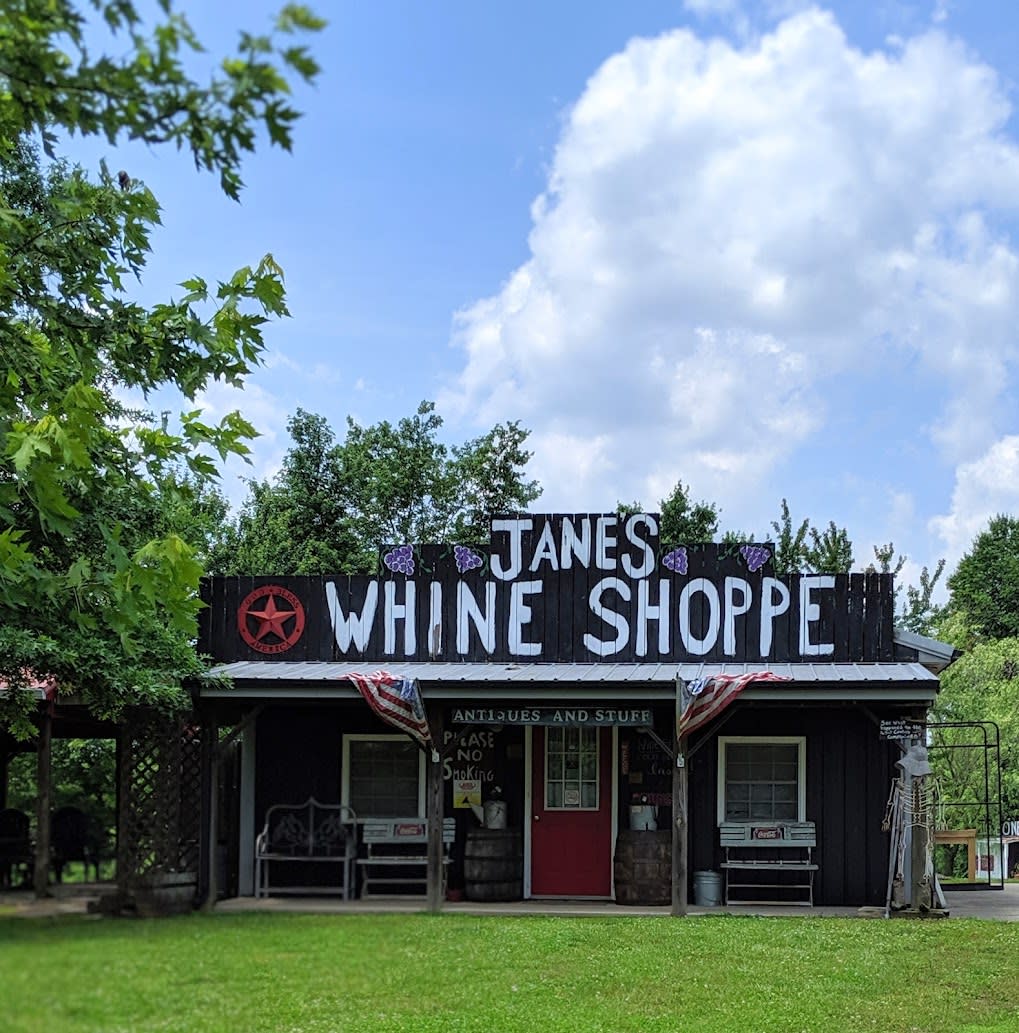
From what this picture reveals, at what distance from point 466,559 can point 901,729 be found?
4841 mm

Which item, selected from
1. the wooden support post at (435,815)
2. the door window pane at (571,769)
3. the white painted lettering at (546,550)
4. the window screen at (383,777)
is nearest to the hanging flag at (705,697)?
the wooden support post at (435,815)

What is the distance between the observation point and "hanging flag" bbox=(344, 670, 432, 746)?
13.4 meters

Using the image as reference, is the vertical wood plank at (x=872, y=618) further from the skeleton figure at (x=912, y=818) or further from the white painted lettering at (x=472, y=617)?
the white painted lettering at (x=472, y=617)

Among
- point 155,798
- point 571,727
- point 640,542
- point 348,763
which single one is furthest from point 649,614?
point 155,798

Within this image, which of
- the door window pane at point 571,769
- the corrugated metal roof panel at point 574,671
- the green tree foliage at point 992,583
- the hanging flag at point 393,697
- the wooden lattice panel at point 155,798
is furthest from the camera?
the green tree foliage at point 992,583

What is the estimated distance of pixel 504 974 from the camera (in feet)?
19.9

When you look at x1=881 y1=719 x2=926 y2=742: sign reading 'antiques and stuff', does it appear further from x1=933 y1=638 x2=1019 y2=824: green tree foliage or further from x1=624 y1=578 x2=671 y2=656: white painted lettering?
x1=933 y1=638 x2=1019 y2=824: green tree foliage

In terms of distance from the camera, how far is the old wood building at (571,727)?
50.8ft

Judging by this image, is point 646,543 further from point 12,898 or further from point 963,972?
point 12,898

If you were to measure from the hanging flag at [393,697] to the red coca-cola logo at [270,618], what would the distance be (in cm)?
243

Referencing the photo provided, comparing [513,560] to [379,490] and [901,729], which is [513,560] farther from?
[379,490]

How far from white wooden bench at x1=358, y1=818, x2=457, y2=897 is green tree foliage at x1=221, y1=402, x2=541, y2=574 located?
12971 millimetres

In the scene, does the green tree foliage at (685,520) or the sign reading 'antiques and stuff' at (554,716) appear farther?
the green tree foliage at (685,520)

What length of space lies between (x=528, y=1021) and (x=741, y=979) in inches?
124
